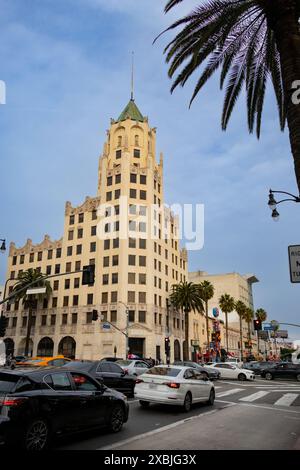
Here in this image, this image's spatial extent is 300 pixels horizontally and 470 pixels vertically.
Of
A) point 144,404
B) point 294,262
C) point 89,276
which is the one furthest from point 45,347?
point 294,262

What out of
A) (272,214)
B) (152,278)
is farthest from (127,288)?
(272,214)

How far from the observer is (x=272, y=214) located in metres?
16.1

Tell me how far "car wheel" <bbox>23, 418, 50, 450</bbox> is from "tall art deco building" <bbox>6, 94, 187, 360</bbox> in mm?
50489

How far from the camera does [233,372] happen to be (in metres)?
31.7

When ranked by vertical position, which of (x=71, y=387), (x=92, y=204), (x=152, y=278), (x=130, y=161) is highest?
(x=130, y=161)

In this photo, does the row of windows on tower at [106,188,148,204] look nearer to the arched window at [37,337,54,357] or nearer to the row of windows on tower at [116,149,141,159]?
the row of windows on tower at [116,149,141,159]

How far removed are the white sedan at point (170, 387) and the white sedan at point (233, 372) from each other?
1892 centimetres

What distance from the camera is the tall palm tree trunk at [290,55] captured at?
29.9 ft

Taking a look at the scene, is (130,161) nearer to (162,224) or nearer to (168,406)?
(162,224)

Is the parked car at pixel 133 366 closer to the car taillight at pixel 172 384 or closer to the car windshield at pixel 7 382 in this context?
the car taillight at pixel 172 384

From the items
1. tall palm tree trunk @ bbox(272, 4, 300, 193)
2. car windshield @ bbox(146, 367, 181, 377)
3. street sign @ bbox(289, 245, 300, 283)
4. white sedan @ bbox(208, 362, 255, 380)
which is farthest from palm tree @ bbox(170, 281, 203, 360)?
tall palm tree trunk @ bbox(272, 4, 300, 193)

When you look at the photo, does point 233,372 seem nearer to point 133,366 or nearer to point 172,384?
point 133,366

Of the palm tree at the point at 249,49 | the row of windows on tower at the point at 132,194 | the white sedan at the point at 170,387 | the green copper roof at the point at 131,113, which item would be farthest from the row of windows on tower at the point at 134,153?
the white sedan at the point at 170,387
